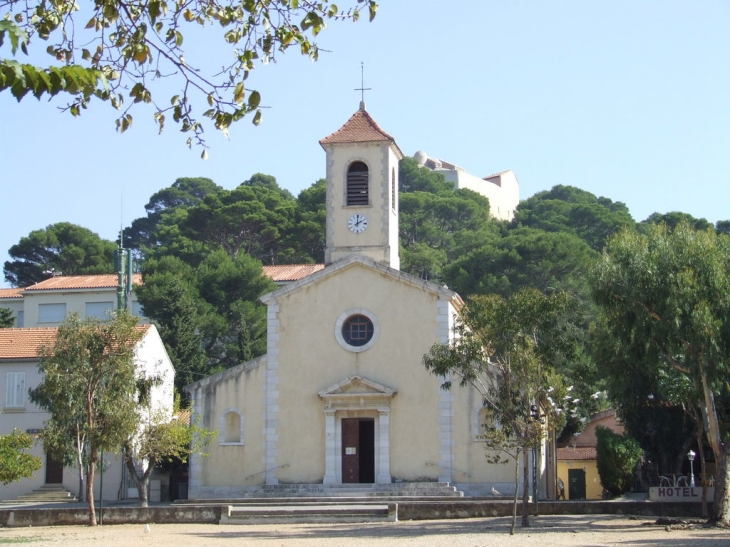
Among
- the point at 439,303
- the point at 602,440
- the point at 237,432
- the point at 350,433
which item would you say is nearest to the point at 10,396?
the point at 237,432

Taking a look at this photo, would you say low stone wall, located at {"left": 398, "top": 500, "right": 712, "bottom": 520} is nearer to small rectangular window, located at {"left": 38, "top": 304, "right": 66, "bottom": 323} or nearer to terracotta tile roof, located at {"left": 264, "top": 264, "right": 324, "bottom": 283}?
terracotta tile roof, located at {"left": 264, "top": 264, "right": 324, "bottom": 283}

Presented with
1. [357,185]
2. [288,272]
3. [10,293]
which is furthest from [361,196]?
[10,293]

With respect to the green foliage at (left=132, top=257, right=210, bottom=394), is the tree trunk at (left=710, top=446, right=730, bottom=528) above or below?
below

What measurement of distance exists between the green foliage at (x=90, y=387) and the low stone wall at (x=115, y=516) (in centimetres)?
111

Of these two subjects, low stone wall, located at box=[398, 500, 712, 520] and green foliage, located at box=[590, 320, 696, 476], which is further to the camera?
low stone wall, located at box=[398, 500, 712, 520]

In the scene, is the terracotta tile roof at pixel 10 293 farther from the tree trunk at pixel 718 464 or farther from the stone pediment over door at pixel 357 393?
the tree trunk at pixel 718 464

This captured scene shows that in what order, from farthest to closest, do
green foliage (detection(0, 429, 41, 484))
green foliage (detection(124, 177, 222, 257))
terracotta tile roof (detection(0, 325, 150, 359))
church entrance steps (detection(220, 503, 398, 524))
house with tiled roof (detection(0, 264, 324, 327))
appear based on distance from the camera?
1. green foliage (detection(124, 177, 222, 257))
2. house with tiled roof (detection(0, 264, 324, 327))
3. terracotta tile roof (detection(0, 325, 150, 359))
4. church entrance steps (detection(220, 503, 398, 524))
5. green foliage (detection(0, 429, 41, 484))

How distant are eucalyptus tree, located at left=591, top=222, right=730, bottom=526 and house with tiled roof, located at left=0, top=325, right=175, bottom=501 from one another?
16.3 m

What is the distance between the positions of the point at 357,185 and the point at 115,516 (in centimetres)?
1359

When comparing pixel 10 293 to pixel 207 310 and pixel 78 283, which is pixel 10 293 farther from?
pixel 207 310

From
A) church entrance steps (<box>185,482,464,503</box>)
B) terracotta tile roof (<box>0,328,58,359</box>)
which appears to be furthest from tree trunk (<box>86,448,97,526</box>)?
terracotta tile roof (<box>0,328,58,359</box>)

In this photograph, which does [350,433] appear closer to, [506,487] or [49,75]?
[506,487]

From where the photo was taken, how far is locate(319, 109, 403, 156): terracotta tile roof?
34438 mm

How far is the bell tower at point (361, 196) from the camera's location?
33.8m
